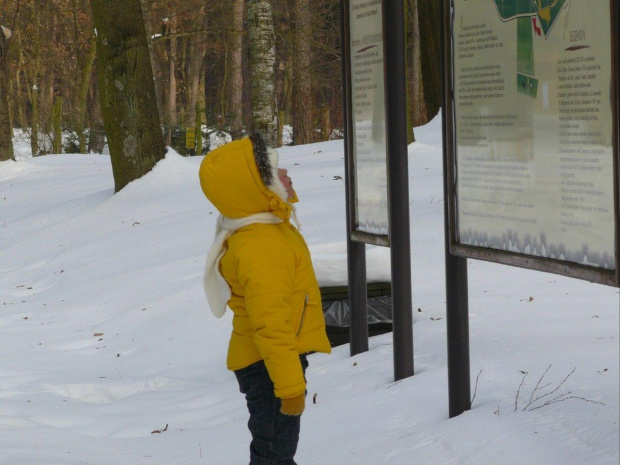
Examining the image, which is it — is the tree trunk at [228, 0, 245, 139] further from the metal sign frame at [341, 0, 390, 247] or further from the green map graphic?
the green map graphic

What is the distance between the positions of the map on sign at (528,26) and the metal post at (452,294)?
0.47m

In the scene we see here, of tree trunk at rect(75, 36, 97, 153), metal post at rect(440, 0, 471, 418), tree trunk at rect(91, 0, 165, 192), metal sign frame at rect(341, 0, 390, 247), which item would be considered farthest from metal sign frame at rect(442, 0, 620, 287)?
tree trunk at rect(75, 36, 97, 153)

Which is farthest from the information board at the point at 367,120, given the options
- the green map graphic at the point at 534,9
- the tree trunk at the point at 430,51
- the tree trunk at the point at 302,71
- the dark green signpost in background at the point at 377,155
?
the tree trunk at the point at 302,71

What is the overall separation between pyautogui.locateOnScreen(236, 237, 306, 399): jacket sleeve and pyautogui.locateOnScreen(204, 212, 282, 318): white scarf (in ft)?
0.47

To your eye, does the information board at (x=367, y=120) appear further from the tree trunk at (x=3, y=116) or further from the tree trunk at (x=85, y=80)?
the tree trunk at (x=85, y=80)

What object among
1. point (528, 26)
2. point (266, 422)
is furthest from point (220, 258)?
point (528, 26)

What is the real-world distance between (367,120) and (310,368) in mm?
1490

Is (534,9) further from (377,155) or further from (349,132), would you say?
(349,132)

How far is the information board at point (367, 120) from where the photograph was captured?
5086 mm

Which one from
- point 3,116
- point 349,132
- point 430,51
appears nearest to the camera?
point 349,132

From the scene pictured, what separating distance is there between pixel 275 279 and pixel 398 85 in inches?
81.5

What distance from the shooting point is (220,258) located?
333cm

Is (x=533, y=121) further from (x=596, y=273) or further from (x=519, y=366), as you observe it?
(x=519, y=366)

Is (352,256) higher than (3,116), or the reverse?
(3,116)
